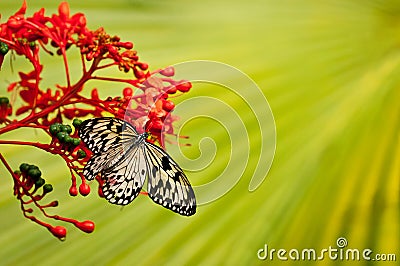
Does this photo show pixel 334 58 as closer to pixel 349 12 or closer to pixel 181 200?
pixel 349 12

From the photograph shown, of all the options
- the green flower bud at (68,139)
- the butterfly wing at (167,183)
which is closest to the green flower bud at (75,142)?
the green flower bud at (68,139)

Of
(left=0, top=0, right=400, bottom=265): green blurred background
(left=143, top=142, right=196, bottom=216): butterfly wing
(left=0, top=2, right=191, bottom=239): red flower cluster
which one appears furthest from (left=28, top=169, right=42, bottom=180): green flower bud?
(left=0, top=0, right=400, bottom=265): green blurred background

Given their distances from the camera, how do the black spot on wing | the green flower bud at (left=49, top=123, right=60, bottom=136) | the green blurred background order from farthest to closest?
the green blurred background, the black spot on wing, the green flower bud at (left=49, top=123, right=60, bottom=136)

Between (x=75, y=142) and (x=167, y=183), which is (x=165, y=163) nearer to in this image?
(x=167, y=183)

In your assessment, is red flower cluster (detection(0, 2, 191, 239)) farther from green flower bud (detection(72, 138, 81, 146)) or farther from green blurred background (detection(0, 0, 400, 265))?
green blurred background (detection(0, 0, 400, 265))

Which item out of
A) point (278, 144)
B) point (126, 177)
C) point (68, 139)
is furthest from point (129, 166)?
point (278, 144)

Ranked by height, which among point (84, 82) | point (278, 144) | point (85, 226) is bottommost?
point (85, 226)

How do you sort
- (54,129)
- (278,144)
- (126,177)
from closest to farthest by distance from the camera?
1. (54,129)
2. (126,177)
3. (278,144)
